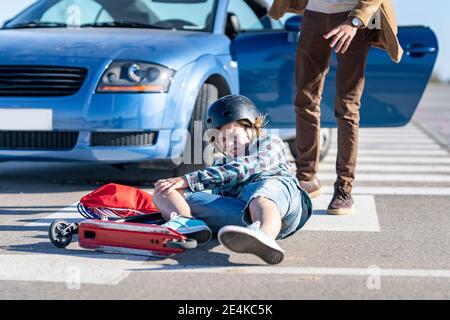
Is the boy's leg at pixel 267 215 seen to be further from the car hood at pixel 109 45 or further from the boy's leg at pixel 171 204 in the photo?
the car hood at pixel 109 45

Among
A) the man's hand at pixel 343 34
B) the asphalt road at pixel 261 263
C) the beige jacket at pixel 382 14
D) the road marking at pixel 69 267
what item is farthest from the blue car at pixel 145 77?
the road marking at pixel 69 267

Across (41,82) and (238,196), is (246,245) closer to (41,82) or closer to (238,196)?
(238,196)

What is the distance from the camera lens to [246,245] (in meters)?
4.43

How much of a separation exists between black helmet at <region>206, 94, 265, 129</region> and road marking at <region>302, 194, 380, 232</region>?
33.2 inches

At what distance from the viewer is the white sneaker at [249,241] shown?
4391mm

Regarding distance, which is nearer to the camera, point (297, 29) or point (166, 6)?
point (297, 29)

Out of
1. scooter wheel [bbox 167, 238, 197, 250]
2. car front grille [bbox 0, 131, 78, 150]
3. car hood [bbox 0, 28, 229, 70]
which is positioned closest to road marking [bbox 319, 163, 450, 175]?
car hood [bbox 0, 28, 229, 70]

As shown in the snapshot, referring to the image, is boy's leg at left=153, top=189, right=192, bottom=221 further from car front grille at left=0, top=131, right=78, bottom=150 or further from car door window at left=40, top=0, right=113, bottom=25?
car door window at left=40, top=0, right=113, bottom=25

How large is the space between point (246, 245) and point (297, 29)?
359cm

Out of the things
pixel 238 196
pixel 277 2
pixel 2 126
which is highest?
pixel 277 2

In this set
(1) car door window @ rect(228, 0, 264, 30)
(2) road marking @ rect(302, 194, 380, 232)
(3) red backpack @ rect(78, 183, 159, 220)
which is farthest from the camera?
(1) car door window @ rect(228, 0, 264, 30)

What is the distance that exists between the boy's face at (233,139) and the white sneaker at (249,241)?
31.4 inches

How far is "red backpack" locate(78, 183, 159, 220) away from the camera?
537 cm
